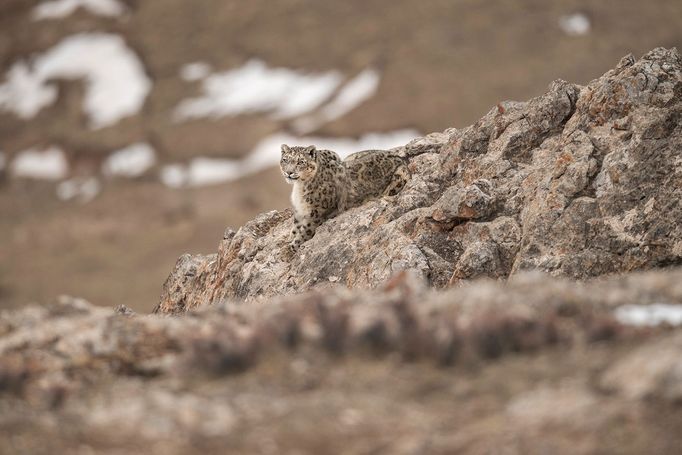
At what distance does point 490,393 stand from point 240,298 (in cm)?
1424

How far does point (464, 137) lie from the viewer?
24375 mm

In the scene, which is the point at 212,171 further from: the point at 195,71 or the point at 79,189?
the point at 195,71

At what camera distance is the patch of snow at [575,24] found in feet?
355

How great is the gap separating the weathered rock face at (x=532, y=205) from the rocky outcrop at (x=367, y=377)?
6591 millimetres

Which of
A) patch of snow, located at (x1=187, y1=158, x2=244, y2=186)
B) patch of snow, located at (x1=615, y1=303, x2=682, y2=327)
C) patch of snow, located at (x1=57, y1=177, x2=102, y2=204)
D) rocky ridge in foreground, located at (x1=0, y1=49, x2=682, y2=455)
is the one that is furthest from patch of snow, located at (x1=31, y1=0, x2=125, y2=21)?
patch of snow, located at (x1=615, y1=303, x2=682, y2=327)

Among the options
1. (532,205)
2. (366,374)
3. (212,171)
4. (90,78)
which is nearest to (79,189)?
(212,171)

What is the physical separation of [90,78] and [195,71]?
661 inches

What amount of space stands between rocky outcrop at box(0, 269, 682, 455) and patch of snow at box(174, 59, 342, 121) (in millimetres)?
99516

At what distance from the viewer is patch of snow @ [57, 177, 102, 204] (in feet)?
339

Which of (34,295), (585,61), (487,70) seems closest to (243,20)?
(487,70)

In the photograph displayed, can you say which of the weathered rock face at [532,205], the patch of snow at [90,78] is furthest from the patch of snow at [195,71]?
the weathered rock face at [532,205]

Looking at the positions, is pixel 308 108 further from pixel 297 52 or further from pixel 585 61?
pixel 585 61

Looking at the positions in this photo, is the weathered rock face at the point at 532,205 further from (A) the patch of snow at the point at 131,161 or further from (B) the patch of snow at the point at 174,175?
(A) the patch of snow at the point at 131,161

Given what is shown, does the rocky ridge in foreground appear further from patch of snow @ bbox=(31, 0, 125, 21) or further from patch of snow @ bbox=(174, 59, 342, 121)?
patch of snow @ bbox=(31, 0, 125, 21)
